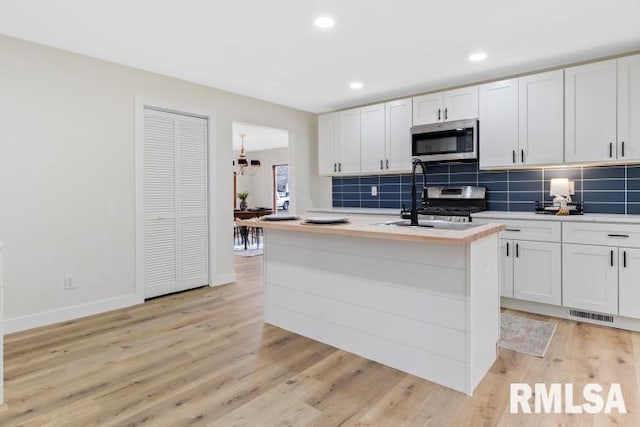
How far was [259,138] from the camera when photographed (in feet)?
27.9

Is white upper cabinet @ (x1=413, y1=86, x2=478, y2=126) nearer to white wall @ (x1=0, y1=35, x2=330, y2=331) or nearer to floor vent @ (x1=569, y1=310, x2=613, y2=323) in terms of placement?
floor vent @ (x1=569, y1=310, x2=613, y2=323)

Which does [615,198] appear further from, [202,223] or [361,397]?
[202,223]

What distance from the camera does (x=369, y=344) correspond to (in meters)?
2.45

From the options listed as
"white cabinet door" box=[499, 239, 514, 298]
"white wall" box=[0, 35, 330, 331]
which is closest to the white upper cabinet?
"white cabinet door" box=[499, 239, 514, 298]

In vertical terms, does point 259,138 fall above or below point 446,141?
above

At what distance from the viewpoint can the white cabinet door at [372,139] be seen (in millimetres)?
4711

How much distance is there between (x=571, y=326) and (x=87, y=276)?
4.18m

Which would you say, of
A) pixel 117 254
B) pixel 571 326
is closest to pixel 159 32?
pixel 117 254

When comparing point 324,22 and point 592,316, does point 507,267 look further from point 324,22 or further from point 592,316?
point 324,22

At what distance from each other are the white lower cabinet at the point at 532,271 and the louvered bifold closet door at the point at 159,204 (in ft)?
11.1

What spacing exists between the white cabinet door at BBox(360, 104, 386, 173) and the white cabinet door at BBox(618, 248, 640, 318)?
2591 mm

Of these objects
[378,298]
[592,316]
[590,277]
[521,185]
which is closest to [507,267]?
[590,277]

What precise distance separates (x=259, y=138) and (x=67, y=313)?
5.93 m

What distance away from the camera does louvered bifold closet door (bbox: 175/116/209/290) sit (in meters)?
4.08
